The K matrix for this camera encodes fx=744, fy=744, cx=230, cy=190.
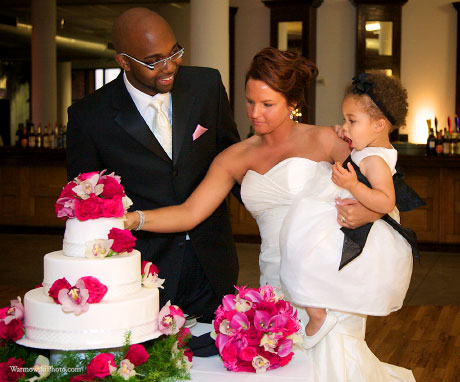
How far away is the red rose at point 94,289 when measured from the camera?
1.97 m

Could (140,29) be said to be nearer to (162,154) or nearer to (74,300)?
(162,154)

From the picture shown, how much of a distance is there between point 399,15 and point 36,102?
6136mm

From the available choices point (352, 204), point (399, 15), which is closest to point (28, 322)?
point (352, 204)

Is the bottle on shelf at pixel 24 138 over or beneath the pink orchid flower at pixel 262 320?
over

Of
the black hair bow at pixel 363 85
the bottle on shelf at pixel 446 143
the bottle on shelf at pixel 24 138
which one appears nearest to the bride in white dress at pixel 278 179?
the black hair bow at pixel 363 85

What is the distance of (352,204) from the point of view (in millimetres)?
2561

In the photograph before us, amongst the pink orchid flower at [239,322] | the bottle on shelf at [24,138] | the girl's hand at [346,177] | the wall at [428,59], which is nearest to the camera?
the pink orchid flower at [239,322]

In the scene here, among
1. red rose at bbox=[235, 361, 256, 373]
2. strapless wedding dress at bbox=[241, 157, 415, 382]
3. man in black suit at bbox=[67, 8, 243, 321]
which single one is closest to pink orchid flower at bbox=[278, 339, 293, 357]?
red rose at bbox=[235, 361, 256, 373]

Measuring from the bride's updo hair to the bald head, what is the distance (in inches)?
13.5

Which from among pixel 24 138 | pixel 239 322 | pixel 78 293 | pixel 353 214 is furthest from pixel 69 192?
pixel 24 138

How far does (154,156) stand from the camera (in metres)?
2.86

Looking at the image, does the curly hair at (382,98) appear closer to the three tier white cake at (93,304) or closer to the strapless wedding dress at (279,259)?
the strapless wedding dress at (279,259)

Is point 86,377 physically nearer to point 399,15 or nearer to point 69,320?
point 69,320

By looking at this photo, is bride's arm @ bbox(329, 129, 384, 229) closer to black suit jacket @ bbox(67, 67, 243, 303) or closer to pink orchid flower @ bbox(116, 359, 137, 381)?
black suit jacket @ bbox(67, 67, 243, 303)
